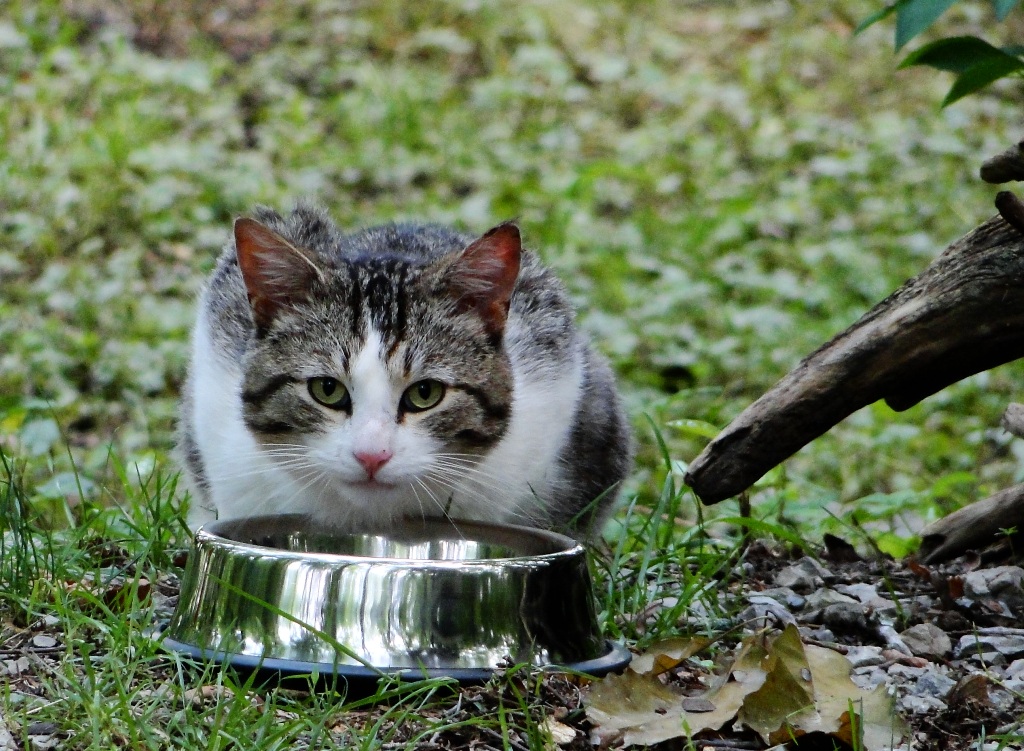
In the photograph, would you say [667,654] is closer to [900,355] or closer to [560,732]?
[560,732]

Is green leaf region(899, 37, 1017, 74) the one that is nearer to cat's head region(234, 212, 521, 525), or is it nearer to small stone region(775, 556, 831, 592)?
cat's head region(234, 212, 521, 525)

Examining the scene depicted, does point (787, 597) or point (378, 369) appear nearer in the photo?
point (378, 369)

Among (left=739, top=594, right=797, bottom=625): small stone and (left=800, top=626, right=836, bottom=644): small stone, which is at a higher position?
(left=739, top=594, right=797, bottom=625): small stone

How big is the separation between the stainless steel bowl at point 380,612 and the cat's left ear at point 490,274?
2.63 ft

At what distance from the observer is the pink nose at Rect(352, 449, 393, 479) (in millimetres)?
2965

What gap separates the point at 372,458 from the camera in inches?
117

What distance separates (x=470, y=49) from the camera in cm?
929

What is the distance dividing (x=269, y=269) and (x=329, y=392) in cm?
35

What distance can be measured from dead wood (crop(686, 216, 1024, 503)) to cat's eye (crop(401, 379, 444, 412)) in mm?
683

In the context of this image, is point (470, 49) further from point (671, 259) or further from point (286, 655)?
point (286, 655)

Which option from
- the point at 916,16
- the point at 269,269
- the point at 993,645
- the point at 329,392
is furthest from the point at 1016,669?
the point at 269,269

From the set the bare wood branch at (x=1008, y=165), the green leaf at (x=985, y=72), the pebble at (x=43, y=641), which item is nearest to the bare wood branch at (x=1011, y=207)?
the bare wood branch at (x=1008, y=165)

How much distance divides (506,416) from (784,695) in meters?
1.11

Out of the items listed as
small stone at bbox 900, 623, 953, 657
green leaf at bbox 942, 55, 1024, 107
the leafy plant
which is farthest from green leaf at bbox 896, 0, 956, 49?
small stone at bbox 900, 623, 953, 657
